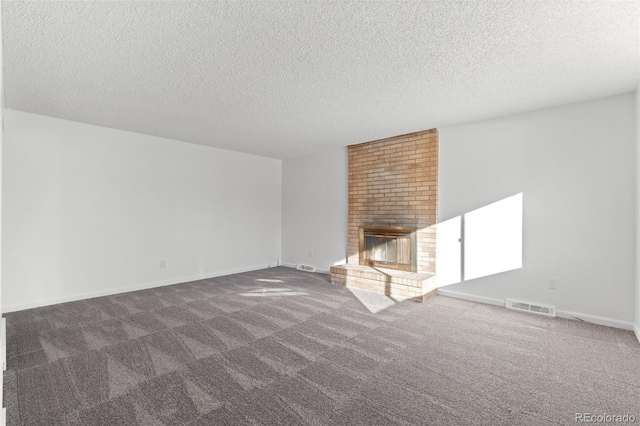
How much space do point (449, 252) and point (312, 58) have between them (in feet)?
10.7

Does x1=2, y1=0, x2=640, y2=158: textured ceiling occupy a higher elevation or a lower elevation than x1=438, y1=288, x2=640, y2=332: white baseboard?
higher

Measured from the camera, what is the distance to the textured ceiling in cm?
197

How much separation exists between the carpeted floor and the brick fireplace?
0.78 meters

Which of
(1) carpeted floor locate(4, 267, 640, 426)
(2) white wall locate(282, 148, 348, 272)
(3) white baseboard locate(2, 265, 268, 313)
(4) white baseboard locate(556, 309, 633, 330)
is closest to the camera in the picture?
(1) carpeted floor locate(4, 267, 640, 426)

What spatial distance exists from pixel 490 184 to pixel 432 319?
196 cm

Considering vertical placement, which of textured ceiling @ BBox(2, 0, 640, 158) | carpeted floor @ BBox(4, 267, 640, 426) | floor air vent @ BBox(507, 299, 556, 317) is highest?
textured ceiling @ BBox(2, 0, 640, 158)

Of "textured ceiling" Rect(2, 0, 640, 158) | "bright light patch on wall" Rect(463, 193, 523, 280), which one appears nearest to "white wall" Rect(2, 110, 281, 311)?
"textured ceiling" Rect(2, 0, 640, 158)

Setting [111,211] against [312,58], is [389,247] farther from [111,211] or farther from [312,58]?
[111,211]

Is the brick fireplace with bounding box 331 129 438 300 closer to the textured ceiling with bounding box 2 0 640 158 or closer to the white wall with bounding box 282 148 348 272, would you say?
the white wall with bounding box 282 148 348 272

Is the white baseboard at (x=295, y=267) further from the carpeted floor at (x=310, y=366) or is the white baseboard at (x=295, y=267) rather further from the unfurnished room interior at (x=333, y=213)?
the carpeted floor at (x=310, y=366)

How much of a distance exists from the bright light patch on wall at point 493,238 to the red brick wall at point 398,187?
0.49m

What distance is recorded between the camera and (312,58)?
8.21 feet

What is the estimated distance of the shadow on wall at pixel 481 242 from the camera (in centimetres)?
386

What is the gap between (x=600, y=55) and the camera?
96.7 inches
